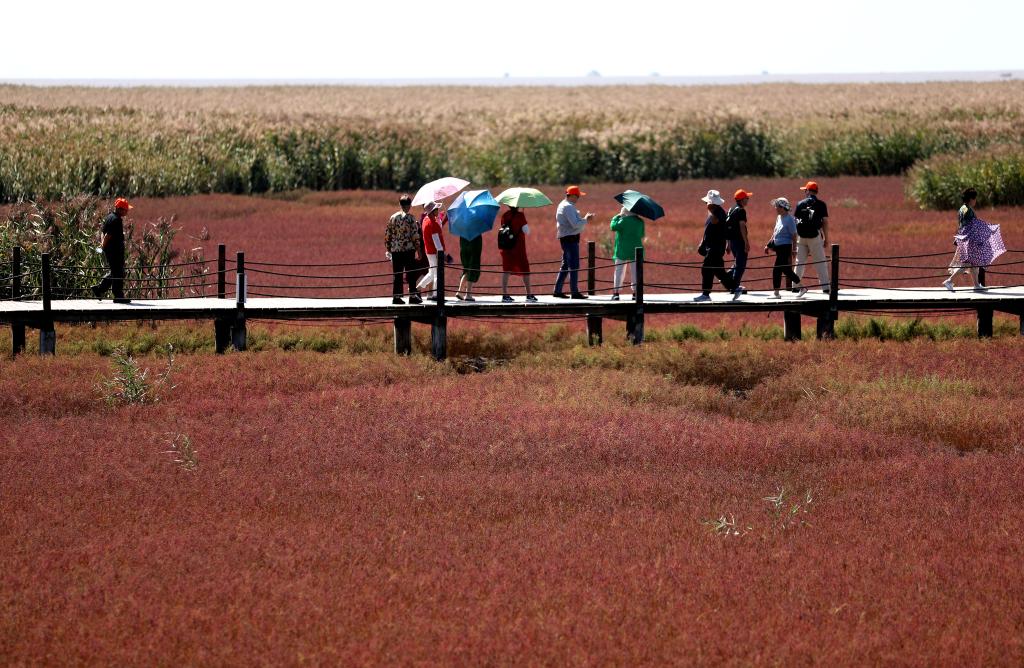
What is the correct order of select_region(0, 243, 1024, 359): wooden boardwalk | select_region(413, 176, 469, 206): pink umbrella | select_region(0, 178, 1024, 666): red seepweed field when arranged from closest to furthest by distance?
select_region(0, 178, 1024, 666): red seepweed field < select_region(0, 243, 1024, 359): wooden boardwalk < select_region(413, 176, 469, 206): pink umbrella

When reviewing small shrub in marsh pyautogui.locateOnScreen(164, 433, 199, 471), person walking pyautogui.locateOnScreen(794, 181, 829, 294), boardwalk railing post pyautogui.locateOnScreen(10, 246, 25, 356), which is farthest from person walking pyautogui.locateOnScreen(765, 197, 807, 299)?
boardwalk railing post pyautogui.locateOnScreen(10, 246, 25, 356)

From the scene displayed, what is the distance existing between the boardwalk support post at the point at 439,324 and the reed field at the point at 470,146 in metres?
21.9

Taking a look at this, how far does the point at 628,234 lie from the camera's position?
2081 cm

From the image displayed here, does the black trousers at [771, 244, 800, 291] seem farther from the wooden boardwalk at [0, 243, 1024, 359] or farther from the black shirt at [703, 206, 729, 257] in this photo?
the black shirt at [703, 206, 729, 257]

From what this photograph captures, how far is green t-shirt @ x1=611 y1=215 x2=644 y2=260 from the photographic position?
20750 millimetres

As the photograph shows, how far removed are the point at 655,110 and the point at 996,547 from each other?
56367mm

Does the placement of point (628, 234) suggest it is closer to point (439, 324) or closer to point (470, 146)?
point (439, 324)

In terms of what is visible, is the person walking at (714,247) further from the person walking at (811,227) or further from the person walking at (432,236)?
the person walking at (432,236)

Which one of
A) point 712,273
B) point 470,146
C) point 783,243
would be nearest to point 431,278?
point 712,273

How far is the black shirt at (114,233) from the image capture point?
2042 cm

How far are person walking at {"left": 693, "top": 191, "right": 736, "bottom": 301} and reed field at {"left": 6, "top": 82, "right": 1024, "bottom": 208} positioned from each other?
1961 cm

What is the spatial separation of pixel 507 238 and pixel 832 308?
15.1 feet

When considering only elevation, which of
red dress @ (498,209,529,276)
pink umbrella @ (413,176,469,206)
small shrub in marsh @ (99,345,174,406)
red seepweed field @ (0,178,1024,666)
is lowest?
red seepweed field @ (0,178,1024,666)

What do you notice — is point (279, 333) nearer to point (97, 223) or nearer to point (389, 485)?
point (97, 223)
